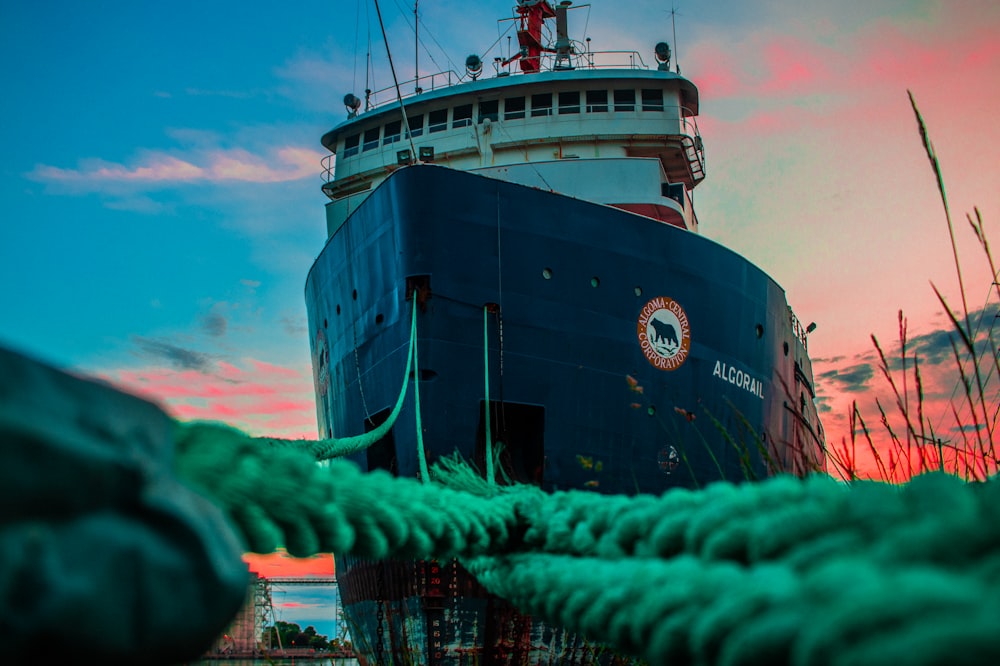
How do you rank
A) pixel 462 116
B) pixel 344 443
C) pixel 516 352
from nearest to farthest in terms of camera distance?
pixel 344 443
pixel 516 352
pixel 462 116

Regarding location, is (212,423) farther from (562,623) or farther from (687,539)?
(562,623)

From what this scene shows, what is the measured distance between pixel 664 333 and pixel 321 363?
4779 millimetres

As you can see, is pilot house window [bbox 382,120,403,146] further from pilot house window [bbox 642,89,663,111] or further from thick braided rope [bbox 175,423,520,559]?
thick braided rope [bbox 175,423,520,559]

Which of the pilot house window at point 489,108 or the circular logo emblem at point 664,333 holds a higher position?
the pilot house window at point 489,108

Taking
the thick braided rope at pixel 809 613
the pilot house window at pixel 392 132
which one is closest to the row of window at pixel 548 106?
the pilot house window at pixel 392 132

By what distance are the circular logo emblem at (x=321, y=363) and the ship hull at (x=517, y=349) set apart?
1570 mm

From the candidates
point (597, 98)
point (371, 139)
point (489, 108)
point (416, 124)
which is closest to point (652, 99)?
point (597, 98)

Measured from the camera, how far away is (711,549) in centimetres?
120

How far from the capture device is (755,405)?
408 inches

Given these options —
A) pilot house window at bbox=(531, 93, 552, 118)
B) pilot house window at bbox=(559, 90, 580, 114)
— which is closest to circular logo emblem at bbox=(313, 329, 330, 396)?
pilot house window at bbox=(531, 93, 552, 118)

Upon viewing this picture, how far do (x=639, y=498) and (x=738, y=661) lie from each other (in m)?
0.82

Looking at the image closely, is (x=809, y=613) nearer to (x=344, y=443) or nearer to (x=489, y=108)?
(x=344, y=443)

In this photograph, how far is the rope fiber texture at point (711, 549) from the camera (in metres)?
0.74

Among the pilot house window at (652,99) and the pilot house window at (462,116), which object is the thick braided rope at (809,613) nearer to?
the pilot house window at (462,116)
